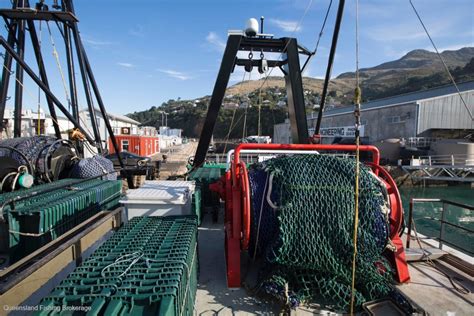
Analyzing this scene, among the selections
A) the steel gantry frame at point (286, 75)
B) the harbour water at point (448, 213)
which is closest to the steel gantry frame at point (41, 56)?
the steel gantry frame at point (286, 75)

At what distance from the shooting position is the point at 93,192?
17.8 ft

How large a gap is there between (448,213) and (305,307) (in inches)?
751

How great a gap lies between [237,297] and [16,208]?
326 cm

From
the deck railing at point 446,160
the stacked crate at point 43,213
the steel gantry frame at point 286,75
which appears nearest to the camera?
the stacked crate at point 43,213

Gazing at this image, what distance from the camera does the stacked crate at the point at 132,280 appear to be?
183 centimetres

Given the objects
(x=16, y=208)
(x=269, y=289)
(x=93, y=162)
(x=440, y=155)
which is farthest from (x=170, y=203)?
(x=440, y=155)

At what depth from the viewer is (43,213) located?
13.0ft

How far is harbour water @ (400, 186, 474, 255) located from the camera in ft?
42.2

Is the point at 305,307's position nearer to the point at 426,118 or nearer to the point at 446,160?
the point at 446,160

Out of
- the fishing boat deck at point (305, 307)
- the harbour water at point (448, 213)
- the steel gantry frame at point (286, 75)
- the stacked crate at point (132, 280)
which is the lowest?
the harbour water at point (448, 213)

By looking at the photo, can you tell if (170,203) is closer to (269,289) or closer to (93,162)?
(269,289)

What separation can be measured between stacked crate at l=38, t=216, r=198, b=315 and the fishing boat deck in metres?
0.79

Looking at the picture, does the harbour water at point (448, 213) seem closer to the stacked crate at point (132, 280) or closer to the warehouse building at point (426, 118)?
the stacked crate at point (132, 280)

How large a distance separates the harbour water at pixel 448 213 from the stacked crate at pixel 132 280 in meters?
4.30
